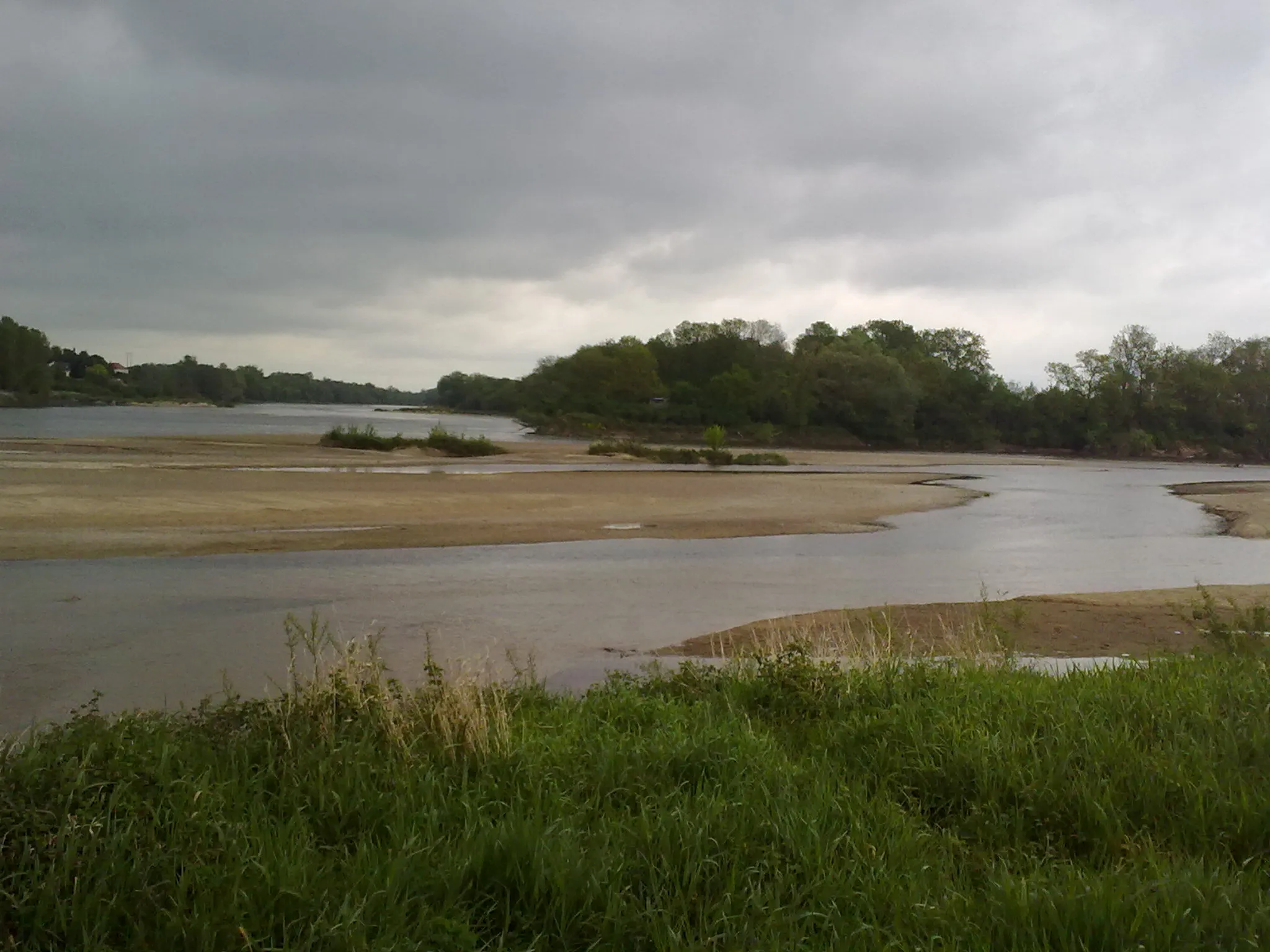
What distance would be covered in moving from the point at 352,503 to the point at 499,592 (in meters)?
12.3

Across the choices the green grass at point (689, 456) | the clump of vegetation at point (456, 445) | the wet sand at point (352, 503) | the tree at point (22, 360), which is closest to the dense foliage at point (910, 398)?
the green grass at point (689, 456)

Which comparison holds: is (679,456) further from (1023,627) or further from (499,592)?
(1023,627)

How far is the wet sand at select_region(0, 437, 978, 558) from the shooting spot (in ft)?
64.4

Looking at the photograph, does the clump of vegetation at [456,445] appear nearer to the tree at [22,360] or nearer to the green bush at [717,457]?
the green bush at [717,457]

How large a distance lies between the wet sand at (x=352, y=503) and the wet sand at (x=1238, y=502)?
9.08m

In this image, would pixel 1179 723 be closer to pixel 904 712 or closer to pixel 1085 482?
pixel 904 712

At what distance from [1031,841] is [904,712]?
1931 mm

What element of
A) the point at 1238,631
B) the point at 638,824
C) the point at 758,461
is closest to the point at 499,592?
the point at 1238,631

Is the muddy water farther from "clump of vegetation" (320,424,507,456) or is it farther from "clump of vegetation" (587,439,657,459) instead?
"clump of vegetation" (587,439,657,459)

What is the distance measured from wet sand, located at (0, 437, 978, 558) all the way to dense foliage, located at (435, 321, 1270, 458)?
43.5 metres

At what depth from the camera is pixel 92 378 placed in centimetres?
14188

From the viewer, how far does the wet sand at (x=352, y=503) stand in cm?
1964

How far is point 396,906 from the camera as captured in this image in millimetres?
4172

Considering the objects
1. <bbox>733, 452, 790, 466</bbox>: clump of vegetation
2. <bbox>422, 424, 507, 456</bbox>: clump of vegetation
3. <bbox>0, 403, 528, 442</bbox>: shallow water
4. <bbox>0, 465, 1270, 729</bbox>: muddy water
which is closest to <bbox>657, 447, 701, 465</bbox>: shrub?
<bbox>733, 452, 790, 466</bbox>: clump of vegetation
